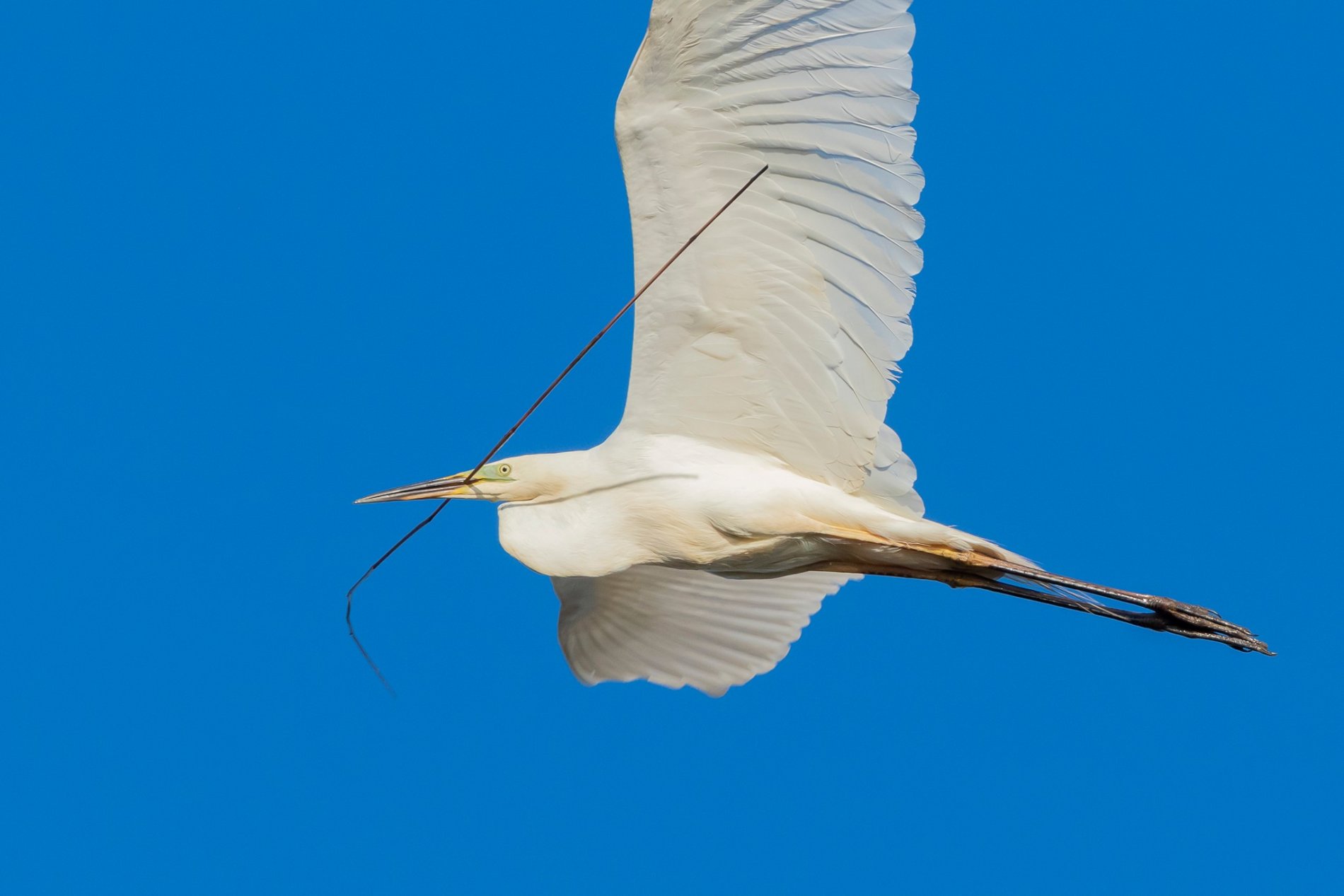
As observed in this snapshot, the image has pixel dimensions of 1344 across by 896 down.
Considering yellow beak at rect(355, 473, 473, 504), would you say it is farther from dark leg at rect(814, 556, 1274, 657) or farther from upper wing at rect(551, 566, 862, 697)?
dark leg at rect(814, 556, 1274, 657)

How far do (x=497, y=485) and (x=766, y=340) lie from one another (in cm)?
127

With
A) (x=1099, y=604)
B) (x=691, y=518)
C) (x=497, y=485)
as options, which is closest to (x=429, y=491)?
(x=497, y=485)

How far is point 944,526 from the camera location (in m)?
6.73

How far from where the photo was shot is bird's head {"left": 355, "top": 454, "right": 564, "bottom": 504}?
7.03m

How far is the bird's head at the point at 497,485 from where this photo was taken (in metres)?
7.03

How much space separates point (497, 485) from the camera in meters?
7.12

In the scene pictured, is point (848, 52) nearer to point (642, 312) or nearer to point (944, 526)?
point (642, 312)

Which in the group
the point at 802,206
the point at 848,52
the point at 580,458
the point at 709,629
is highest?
the point at 848,52

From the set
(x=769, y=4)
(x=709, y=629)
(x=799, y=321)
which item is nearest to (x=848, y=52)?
(x=769, y=4)

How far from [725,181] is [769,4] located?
25.0 inches

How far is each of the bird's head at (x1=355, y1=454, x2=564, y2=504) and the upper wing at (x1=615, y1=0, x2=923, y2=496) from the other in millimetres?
407

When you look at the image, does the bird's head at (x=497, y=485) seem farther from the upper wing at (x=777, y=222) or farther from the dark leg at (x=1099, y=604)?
the dark leg at (x=1099, y=604)

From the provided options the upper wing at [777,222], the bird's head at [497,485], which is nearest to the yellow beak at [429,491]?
the bird's head at [497,485]

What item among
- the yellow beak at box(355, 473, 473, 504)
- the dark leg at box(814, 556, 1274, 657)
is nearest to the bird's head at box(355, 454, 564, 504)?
the yellow beak at box(355, 473, 473, 504)
